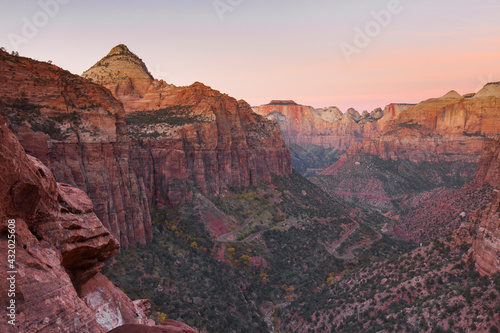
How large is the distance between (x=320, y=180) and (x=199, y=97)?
93.1 metres

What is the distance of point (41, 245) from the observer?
12.6 meters

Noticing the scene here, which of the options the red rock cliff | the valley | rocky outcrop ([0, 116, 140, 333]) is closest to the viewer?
rocky outcrop ([0, 116, 140, 333])

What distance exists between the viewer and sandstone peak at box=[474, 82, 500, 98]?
169 m

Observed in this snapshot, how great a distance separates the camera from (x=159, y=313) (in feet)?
108

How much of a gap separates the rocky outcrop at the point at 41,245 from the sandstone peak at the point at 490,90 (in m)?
209

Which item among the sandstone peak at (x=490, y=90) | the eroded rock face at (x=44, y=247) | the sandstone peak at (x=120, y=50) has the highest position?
the sandstone peak at (x=120, y=50)

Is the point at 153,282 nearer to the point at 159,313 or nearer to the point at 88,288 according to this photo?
the point at 159,313

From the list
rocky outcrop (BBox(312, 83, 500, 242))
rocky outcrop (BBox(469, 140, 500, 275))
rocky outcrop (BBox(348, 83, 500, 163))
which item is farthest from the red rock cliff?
rocky outcrop (BBox(348, 83, 500, 163))

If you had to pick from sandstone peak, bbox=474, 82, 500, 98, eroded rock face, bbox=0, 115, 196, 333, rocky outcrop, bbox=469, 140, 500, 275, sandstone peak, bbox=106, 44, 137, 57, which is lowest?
rocky outcrop, bbox=469, 140, 500, 275

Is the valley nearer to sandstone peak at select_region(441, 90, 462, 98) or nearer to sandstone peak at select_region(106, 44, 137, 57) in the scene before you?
sandstone peak at select_region(106, 44, 137, 57)

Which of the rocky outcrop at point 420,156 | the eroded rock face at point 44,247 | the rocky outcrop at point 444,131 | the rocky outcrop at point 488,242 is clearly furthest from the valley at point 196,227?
the rocky outcrop at point 444,131

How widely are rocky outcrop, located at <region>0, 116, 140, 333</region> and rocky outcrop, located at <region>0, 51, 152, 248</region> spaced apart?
20.0 metres

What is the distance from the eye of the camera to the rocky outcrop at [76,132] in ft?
105

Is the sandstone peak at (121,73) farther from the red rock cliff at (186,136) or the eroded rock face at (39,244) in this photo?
the eroded rock face at (39,244)
